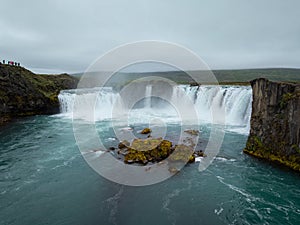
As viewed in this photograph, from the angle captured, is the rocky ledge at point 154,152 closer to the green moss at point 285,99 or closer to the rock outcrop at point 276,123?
the rock outcrop at point 276,123

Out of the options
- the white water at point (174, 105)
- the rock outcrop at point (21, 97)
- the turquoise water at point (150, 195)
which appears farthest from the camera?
the rock outcrop at point (21, 97)

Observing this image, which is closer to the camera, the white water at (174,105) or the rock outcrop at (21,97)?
the white water at (174,105)

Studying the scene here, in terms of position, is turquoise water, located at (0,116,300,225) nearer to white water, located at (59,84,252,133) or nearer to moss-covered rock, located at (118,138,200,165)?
moss-covered rock, located at (118,138,200,165)

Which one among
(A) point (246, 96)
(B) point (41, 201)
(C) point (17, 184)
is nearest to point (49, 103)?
(C) point (17, 184)

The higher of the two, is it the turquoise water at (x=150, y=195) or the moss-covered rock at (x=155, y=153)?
the moss-covered rock at (x=155, y=153)

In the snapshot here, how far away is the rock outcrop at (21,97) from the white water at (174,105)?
97.0 inches

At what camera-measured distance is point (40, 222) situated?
8789mm

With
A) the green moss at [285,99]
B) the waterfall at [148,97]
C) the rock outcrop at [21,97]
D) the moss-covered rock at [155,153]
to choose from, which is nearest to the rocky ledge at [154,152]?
the moss-covered rock at [155,153]

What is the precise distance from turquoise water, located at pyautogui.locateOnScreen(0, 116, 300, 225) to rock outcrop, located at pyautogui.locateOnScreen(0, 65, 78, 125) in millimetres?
17876

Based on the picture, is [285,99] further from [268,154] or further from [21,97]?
[21,97]

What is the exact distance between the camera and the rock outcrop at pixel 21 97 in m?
30.0

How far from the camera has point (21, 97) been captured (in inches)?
1270

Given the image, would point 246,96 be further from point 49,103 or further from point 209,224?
point 49,103

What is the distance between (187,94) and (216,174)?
26.2 meters
